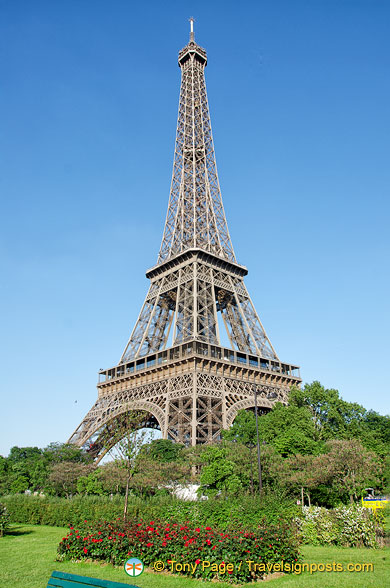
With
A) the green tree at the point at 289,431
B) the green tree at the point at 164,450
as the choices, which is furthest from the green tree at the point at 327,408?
the green tree at the point at 164,450

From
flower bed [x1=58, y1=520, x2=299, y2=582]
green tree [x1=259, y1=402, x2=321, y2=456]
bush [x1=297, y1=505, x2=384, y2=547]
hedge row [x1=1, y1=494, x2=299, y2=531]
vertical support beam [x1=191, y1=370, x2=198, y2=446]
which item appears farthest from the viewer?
vertical support beam [x1=191, y1=370, x2=198, y2=446]

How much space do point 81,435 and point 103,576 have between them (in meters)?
37.6

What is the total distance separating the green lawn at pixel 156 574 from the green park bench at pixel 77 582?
356cm

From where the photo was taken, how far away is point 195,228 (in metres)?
52.6

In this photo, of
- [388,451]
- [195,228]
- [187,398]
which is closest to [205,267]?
[195,228]

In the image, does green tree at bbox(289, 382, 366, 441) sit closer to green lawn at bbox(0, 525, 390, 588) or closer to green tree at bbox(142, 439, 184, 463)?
green tree at bbox(142, 439, 184, 463)

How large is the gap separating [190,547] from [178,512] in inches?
245

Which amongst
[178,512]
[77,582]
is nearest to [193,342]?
[178,512]

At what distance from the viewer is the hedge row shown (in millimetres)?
14352

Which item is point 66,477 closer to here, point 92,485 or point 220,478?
point 92,485

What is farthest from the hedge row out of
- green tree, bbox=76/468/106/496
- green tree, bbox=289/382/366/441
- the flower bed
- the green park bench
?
green tree, bbox=289/382/366/441

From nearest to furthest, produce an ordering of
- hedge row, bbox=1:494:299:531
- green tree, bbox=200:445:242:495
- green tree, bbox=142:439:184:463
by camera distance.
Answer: hedge row, bbox=1:494:299:531, green tree, bbox=200:445:242:495, green tree, bbox=142:439:184:463

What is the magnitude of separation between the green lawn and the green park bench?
11.7 feet

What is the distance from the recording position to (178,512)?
16.5 meters
